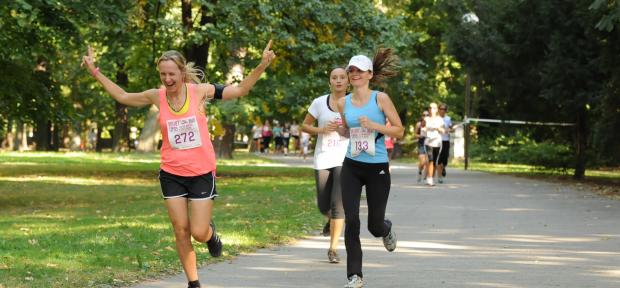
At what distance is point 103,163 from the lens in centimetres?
3750

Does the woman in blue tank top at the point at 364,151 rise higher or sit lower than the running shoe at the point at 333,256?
higher

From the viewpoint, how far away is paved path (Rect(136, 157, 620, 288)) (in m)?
9.57

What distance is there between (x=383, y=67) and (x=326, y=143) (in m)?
1.73

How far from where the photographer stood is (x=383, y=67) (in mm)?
9906

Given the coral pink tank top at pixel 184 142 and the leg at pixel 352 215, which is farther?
→ the leg at pixel 352 215

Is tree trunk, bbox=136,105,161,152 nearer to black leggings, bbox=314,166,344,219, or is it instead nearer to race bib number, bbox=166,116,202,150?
black leggings, bbox=314,166,344,219

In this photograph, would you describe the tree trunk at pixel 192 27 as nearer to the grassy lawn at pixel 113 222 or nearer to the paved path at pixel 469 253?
the grassy lawn at pixel 113 222

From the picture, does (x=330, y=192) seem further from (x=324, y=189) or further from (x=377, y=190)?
(x=377, y=190)

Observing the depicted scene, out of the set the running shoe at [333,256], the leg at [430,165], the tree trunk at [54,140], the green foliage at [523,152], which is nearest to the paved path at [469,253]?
the running shoe at [333,256]

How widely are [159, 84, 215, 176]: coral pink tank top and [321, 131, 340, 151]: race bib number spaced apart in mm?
3125

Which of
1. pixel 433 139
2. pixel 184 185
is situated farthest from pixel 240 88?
pixel 433 139

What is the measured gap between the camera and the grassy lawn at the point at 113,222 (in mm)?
9945

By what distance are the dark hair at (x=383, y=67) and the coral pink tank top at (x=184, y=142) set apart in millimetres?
2025

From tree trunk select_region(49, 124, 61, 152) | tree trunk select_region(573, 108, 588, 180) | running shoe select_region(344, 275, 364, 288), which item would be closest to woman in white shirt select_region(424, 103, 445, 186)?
tree trunk select_region(573, 108, 588, 180)
